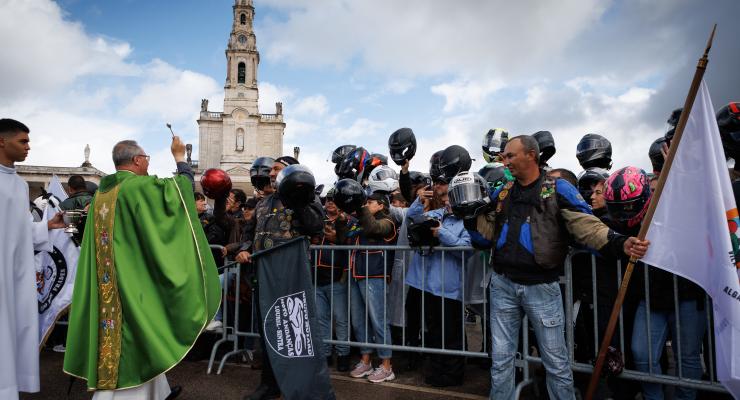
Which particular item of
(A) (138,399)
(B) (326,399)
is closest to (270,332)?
(B) (326,399)

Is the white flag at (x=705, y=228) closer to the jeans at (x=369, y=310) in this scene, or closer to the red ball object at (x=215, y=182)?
the jeans at (x=369, y=310)

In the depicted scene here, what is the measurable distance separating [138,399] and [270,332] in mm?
1180

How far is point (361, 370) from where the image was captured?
5363 millimetres

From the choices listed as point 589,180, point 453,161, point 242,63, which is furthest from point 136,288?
point 242,63

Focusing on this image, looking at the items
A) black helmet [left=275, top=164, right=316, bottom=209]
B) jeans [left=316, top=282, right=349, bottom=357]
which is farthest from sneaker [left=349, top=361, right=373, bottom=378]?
black helmet [left=275, top=164, right=316, bottom=209]

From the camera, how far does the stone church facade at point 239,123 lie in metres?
69.2

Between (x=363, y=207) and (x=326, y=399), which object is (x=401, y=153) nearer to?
(x=363, y=207)

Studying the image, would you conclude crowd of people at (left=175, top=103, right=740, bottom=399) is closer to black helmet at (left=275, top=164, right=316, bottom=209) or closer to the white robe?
black helmet at (left=275, top=164, right=316, bottom=209)

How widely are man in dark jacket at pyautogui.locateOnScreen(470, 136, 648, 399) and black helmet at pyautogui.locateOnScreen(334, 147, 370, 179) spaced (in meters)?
3.50

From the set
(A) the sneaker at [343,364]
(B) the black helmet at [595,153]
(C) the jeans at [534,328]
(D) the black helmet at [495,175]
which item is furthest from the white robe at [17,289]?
A: (B) the black helmet at [595,153]

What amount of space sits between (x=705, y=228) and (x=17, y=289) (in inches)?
210

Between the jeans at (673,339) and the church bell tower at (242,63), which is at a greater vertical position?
the church bell tower at (242,63)

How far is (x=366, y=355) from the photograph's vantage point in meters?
5.42

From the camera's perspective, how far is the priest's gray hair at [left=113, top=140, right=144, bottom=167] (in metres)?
4.20
